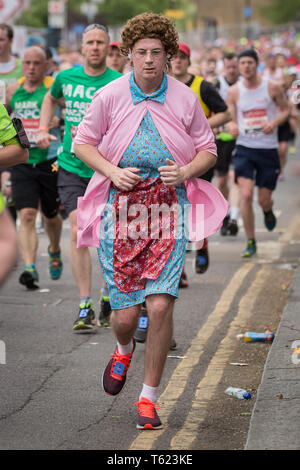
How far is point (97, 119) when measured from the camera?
564 cm

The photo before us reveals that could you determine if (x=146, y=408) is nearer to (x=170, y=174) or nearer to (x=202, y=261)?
Result: (x=170, y=174)

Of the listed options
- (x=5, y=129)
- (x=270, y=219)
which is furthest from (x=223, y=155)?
(x=5, y=129)

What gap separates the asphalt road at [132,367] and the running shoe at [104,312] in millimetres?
243

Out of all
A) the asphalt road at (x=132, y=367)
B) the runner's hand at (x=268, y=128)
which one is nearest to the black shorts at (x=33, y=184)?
the asphalt road at (x=132, y=367)

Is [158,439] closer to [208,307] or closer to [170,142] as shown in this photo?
[170,142]

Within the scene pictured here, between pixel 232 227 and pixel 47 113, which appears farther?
pixel 232 227

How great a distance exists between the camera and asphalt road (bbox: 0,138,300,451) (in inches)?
211

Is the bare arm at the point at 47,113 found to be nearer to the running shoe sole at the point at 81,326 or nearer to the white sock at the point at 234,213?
the running shoe sole at the point at 81,326

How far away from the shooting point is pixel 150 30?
18.0 ft

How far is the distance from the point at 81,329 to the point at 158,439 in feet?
9.10

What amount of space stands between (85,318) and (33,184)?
220 cm

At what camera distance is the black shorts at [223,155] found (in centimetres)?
1336

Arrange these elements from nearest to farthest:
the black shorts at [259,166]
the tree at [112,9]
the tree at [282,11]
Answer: the black shorts at [259,166]
the tree at [112,9]
the tree at [282,11]

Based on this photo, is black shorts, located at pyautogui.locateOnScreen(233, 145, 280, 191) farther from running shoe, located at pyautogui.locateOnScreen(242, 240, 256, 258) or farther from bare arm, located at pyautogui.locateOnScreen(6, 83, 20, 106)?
bare arm, located at pyautogui.locateOnScreen(6, 83, 20, 106)
